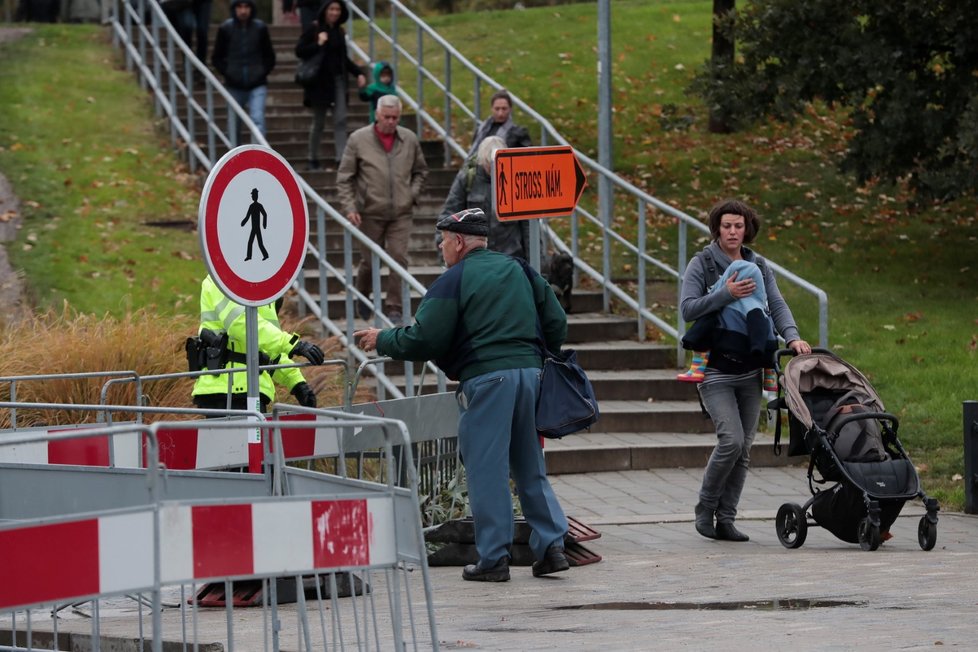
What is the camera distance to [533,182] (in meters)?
9.13

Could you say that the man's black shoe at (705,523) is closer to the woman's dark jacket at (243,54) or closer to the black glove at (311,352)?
the black glove at (311,352)

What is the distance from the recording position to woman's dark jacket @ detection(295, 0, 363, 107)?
57.1 ft

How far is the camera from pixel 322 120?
1753 cm

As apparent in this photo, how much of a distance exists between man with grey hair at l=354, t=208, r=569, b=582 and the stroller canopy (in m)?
1.65

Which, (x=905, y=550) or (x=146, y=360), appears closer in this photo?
(x=905, y=550)

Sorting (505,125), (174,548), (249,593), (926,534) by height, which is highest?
(505,125)

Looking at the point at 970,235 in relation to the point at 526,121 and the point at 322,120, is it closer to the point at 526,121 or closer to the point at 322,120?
the point at 526,121

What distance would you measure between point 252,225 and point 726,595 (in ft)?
8.48

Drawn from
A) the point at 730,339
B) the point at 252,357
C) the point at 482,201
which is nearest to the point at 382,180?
the point at 482,201

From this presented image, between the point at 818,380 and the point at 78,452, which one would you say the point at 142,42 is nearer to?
the point at 818,380

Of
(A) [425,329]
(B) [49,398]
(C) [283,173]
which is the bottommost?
(B) [49,398]

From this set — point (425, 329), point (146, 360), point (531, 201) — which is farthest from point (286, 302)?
point (425, 329)

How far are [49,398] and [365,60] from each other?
10757 mm

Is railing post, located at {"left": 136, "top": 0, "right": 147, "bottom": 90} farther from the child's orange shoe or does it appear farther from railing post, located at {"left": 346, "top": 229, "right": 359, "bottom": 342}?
the child's orange shoe
